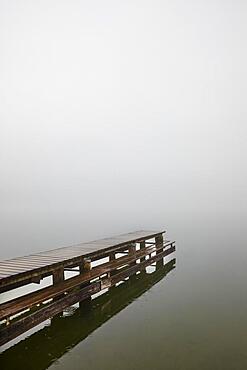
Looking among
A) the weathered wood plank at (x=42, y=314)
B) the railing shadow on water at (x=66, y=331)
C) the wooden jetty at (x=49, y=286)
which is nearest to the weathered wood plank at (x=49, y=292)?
the wooden jetty at (x=49, y=286)

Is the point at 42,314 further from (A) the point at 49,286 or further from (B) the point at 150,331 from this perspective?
(B) the point at 150,331

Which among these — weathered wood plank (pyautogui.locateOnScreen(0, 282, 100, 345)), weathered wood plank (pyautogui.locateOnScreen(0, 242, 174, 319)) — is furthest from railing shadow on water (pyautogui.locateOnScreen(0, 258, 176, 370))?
weathered wood plank (pyautogui.locateOnScreen(0, 242, 174, 319))

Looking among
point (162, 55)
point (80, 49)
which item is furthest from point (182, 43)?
point (80, 49)

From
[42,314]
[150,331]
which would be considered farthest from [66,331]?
[150,331]

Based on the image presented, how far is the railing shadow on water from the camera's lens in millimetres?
6168

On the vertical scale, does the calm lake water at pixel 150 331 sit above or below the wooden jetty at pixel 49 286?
below

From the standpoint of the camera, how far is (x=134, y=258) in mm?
12609

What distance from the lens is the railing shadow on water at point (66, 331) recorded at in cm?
617

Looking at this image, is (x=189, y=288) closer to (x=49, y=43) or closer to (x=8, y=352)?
(x=8, y=352)

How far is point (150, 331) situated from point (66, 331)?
1.63 m

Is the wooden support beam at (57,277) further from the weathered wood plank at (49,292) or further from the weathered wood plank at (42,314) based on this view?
the weathered wood plank at (42,314)

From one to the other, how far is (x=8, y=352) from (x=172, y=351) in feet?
8.93

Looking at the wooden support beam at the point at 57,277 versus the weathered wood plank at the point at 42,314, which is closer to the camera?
the weathered wood plank at the point at 42,314

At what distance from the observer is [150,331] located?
24.6 ft
